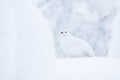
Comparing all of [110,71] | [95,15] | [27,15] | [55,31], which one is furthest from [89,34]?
[27,15]

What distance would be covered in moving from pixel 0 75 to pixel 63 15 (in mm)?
638

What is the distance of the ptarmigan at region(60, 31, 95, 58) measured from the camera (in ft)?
3.89

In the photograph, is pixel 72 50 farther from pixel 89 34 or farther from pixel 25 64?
pixel 25 64

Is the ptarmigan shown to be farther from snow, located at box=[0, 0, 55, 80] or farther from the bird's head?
snow, located at box=[0, 0, 55, 80]

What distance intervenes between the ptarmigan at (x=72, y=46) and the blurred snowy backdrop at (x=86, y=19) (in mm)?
28

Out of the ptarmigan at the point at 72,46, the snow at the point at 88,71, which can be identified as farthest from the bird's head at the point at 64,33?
the snow at the point at 88,71

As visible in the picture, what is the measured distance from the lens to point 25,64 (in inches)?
27.7

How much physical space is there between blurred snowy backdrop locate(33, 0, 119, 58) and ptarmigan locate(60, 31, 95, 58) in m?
0.03

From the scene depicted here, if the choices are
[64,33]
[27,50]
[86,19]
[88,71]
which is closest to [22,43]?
[27,50]

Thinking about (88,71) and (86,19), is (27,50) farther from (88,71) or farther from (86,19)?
(86,19)

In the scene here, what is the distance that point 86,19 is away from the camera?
1.25 metres

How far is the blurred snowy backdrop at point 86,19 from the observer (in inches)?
45.6

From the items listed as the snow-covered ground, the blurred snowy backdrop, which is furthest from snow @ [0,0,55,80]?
the blurred snowy backdrop

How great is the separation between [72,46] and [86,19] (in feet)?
0.65
